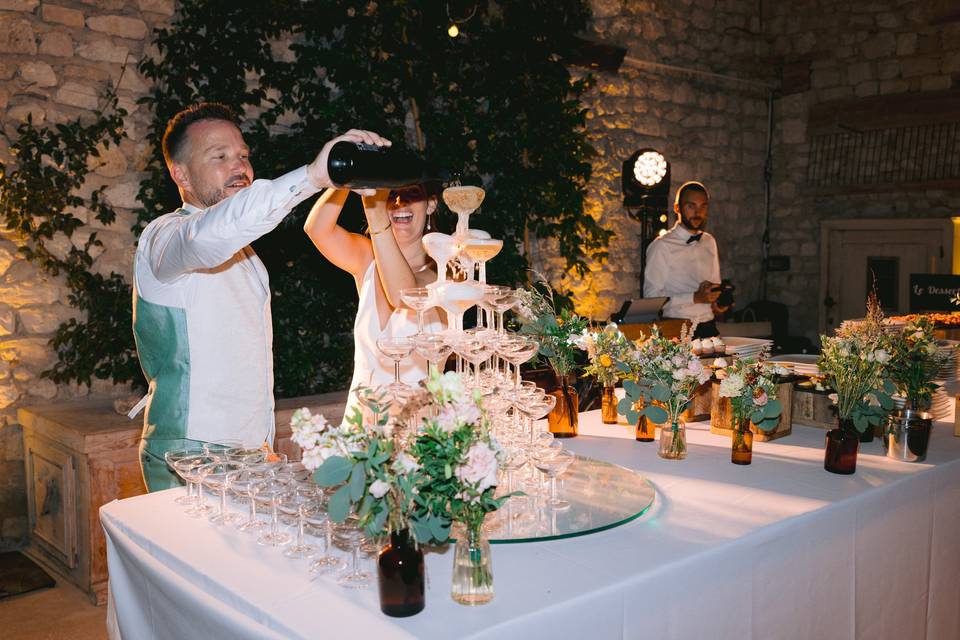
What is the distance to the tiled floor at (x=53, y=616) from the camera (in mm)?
3176

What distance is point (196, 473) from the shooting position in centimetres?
180

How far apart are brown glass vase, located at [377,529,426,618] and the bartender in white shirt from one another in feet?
14.6

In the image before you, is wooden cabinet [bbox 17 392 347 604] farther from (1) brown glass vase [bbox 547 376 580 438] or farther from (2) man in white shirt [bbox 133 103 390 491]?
(1) brown glass vase [bbox 547 376 580 438]

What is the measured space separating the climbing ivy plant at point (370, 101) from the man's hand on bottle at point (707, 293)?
3.85 feet

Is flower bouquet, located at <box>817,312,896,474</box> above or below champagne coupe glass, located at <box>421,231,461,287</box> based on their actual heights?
below

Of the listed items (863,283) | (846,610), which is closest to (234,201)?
(846,610)

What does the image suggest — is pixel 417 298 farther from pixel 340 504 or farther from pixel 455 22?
pixel 455 22

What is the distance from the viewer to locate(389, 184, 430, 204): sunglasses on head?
8.77ft

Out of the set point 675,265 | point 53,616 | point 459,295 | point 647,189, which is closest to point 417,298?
point 459,295

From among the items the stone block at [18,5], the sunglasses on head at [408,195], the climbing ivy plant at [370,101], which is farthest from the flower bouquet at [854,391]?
the stone block at [18,5]

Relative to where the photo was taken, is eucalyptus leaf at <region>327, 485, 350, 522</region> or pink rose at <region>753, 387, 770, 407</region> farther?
pink rose at <region>753, 387, 770, 407</region>

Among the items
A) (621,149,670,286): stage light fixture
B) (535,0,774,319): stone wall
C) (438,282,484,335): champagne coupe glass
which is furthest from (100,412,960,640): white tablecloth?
(621,149,670,286): stage light fixture

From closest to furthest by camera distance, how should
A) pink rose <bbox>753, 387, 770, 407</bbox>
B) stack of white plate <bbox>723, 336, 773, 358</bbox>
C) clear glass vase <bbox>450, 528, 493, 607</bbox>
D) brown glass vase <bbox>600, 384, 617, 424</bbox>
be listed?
clear glass vase <bbox>450, 528, 493, 607</bbox> → pink rose <bbox>753, 387, 770, 407</bbox> → brown glass vase <bbox>600, 384, 617, 424</bbox> → stack of white plate <bbox>723, 336, 773, 358</bbox>

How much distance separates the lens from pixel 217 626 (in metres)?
1.43
